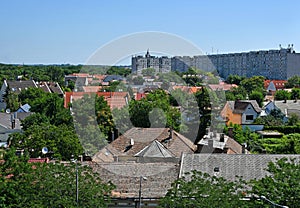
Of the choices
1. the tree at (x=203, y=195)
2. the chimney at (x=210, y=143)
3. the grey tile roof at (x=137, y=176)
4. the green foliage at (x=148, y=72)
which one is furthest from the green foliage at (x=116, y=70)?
the tree at (x=203, y=195)

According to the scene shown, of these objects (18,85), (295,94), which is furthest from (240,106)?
(18,85)

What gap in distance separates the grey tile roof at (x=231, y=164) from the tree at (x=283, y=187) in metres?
2.66

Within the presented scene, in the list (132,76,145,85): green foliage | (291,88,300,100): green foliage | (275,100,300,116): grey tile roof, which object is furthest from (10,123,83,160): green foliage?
(291,88,300,100): green foliage

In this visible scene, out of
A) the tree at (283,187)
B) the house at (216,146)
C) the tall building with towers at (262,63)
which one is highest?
the tall building with towers at (262,63)

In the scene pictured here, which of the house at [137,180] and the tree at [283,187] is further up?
the tree at [283,187]

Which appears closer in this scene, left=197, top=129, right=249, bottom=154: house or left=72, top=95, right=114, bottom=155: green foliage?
left=197, top=129, right=249, bottom=154: house

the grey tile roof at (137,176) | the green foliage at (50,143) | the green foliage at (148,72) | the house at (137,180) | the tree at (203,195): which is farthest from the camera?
the green foliage at (148,72)

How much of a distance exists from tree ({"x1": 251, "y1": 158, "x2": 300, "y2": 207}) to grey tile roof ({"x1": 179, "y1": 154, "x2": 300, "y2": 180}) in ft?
8.74

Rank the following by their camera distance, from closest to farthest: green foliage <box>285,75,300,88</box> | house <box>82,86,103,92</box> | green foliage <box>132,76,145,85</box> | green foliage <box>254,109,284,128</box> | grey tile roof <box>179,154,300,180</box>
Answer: grey tile roof <box>179,154,300,180</box>
green foliage <box>132,76,145,85</box>
green foliage <box>254,109,284,128</box>
house <box>82,86,103,92</box>
green foliage <box>285,75,300,88</box>

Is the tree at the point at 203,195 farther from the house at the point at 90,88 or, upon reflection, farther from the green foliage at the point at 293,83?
the green foliage at the point at 293,83

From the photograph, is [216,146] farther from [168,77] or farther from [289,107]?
[289,107]

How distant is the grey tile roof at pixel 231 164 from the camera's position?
52.0ft

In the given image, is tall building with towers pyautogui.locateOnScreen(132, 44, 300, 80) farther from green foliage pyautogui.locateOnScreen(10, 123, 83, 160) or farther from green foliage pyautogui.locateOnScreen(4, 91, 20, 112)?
green foliage pyautogui.locateOnScreen(10, 123, 83, 160)

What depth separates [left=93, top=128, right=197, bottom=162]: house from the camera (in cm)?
2236
